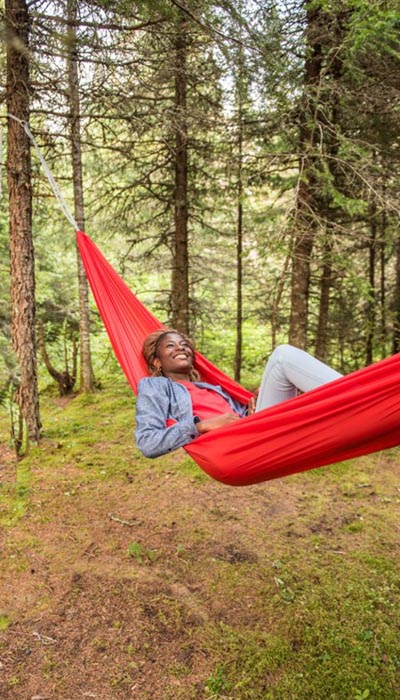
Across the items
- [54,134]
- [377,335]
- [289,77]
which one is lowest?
[377,335]

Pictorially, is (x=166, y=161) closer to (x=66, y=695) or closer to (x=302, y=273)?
(x=302, y=273)

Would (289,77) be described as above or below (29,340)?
above

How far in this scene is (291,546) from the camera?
2.50m

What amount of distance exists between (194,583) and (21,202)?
2540mm

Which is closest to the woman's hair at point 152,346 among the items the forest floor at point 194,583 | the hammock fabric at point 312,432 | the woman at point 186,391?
the woman at point 186,391

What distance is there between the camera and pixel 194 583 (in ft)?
7.30

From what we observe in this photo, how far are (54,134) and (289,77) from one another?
173 cm

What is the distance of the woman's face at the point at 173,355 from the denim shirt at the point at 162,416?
0.34 feet

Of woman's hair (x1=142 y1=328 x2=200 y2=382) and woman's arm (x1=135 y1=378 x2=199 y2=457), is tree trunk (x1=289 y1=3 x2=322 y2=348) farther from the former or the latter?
woman's arm (x1=135 y1=378 x2=199 y2=457)

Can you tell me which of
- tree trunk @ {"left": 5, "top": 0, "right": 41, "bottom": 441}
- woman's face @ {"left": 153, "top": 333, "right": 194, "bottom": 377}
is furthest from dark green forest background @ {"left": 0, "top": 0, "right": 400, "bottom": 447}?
woman's face @ {"left": 153, "top": 333, "right": 194, "bottom": 377}

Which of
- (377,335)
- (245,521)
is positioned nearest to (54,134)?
(245,521)

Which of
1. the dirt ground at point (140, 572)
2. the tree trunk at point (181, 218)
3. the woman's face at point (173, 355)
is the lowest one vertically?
the dirt ground at point (140, 572)

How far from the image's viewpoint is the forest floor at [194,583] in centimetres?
173

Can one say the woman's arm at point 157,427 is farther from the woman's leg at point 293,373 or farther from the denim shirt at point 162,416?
the woman's leg at point 293,373
